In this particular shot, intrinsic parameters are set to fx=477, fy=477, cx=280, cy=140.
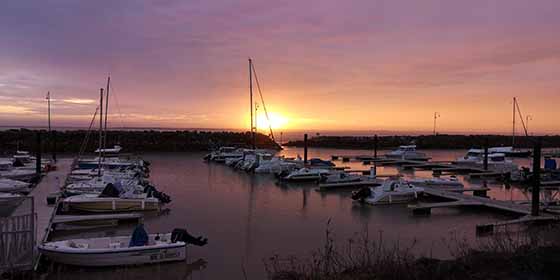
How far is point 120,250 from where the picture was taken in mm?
10680

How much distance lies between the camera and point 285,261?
11.5m

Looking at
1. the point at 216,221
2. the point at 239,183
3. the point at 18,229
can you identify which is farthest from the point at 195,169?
the point at 18,229

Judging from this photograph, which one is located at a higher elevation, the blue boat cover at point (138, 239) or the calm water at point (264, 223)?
the blue boat cover at point (138, 239)

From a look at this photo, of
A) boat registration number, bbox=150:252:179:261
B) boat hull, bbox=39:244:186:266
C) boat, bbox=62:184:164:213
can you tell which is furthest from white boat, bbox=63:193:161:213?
boat registration number, bbox=150:252:179:261

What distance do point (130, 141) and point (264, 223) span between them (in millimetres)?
45631

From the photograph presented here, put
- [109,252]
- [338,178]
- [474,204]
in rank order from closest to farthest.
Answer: [109,252] < [474,204] < [338,178]

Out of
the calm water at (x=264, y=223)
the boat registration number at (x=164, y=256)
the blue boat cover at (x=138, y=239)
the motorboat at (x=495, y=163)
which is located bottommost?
the calm water at (x=264, y=223)

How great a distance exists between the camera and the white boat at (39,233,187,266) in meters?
10.6

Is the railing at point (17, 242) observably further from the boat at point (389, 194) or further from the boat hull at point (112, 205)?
the boat at point (389, 194)

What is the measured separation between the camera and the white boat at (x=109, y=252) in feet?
34.8

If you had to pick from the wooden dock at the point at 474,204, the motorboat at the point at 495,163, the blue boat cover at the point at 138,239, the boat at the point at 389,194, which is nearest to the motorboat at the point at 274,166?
the boat at the point at 389,194

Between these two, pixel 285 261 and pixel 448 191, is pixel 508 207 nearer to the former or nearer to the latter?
pixel 448 191

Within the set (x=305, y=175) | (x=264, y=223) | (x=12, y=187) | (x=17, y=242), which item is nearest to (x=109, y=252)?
(x=17, y=242)

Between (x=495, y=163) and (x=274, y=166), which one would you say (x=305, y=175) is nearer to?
(x=274, y=166)
